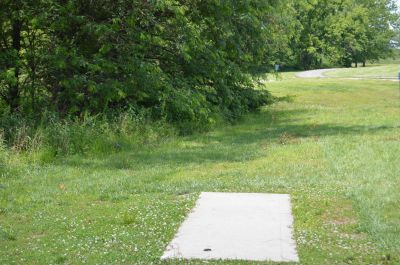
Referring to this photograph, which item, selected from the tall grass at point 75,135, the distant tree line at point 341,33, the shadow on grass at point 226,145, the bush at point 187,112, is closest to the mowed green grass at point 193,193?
the shadow on grass at point 226,145

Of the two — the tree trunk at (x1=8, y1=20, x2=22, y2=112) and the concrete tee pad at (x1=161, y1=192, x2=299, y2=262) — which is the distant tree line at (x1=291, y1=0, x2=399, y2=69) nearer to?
the tree trunk at (x1=8, y1=20, x2=22, y2=112)

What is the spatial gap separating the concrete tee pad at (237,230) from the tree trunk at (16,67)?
7792 millimetres

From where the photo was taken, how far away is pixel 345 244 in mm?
5555

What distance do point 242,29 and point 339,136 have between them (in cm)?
582

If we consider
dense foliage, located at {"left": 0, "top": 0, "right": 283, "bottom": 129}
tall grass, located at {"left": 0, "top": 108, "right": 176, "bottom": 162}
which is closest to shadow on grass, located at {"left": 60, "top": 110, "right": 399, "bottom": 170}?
tall grass, located at {"left": 0, "top": 108, "right": 176, "bottom": 162}

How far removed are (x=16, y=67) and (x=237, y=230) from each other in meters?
9.27

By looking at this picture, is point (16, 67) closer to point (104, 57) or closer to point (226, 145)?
point (104, 57)

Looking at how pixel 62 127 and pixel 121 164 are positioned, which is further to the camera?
pixel 62 127

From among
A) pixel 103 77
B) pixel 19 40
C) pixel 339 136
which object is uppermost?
pixel 19 40

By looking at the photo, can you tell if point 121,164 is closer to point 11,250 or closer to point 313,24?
point 11,250

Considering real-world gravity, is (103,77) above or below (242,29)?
below

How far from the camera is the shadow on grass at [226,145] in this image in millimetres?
10211

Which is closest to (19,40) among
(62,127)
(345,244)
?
(62,127)

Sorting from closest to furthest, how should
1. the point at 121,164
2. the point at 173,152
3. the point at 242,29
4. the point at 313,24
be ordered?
the point at 121,164 → the point at 173,152 → the point at 242,29 → the point at 313,24
